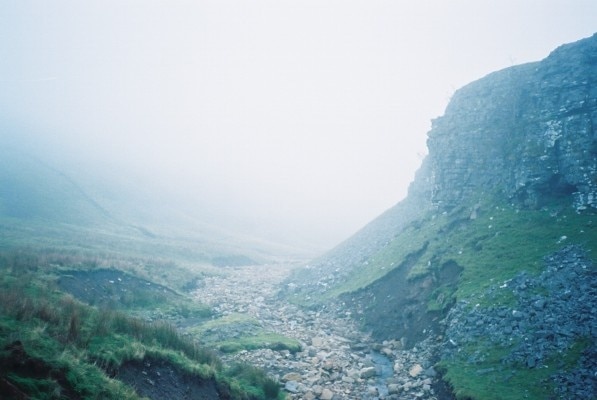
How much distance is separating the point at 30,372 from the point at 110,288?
79.3 feet

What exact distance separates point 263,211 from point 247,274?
364 feet

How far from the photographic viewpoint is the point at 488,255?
1023 inches

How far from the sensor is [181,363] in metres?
13.6

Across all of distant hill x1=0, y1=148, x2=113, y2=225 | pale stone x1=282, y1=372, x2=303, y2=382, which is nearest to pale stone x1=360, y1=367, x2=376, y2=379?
pale stone x1=282, y1=372, x2=303, y2=382

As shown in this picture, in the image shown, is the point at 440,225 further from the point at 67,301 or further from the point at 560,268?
the point at 67,301

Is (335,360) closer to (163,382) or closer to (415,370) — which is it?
(415,370)

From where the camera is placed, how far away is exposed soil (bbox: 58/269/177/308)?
26.3 m

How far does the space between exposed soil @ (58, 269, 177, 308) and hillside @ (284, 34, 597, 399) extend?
15.9 metres

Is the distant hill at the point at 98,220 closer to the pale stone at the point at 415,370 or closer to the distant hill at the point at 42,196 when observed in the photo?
the distant hill at the point at 42,196

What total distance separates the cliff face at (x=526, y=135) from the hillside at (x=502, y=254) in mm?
115

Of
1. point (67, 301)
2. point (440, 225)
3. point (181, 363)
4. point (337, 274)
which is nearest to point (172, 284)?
point (337, 274)

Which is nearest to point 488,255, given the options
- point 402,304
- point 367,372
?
point 402,304

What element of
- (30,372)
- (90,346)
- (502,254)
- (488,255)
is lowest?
(90,346)

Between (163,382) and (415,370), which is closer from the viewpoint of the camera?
(163,382)
